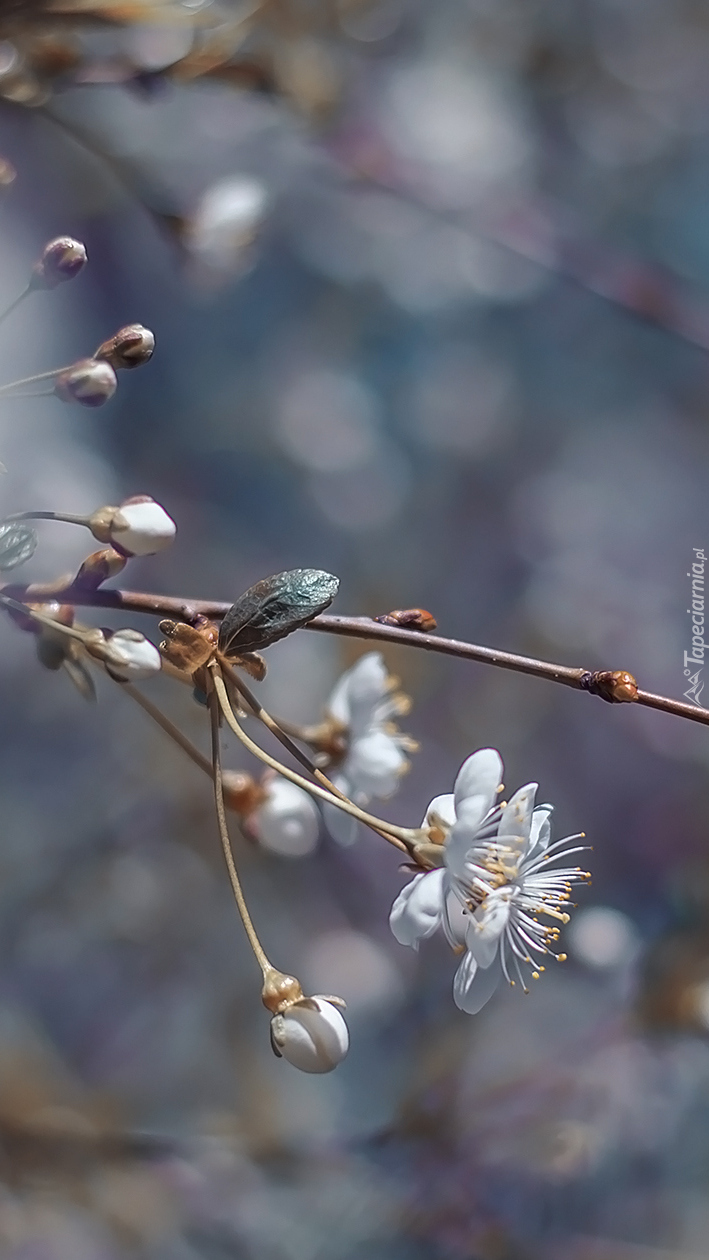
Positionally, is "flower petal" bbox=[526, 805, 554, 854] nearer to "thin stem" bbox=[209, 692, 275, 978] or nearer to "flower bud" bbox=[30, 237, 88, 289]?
"thin stem" bbox=[209, 692, 275, 978]

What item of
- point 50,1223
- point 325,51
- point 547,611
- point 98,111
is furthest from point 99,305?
point 50,1223

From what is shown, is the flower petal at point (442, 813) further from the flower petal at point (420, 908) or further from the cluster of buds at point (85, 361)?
the cluster of buds at point (85, 361)

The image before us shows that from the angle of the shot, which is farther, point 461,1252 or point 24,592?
point 461,1252

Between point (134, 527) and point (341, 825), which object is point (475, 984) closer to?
point (341, 825)

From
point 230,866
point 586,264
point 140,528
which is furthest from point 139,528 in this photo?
point 586,264

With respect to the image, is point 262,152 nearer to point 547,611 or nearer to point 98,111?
point 98,111
